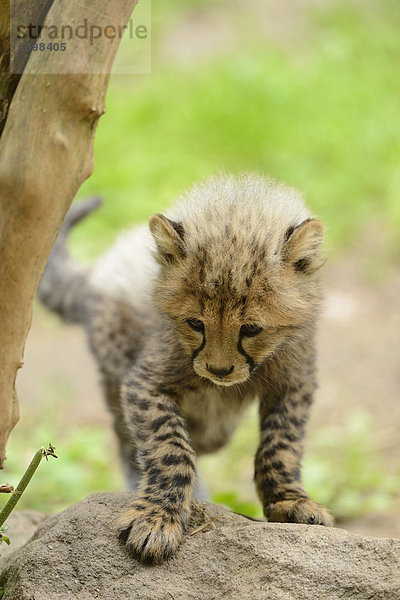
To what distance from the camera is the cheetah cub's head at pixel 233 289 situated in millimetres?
2916

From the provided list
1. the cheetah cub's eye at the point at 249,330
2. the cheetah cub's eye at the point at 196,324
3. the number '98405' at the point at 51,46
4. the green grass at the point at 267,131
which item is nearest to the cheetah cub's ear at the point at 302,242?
the cheetah cub's eye at the point at 249,330

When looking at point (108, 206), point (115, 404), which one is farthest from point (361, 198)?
point (115, 404)

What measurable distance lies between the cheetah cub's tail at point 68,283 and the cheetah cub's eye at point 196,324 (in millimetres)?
1935

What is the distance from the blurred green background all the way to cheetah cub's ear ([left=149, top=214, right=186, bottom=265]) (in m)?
2.51

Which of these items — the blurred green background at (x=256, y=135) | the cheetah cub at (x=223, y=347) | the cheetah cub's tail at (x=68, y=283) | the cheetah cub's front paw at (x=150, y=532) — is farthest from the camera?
the blurred green background at (x=256, y=135)

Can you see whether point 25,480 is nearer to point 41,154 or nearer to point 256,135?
point 41,154

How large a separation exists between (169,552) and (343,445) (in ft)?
10.1

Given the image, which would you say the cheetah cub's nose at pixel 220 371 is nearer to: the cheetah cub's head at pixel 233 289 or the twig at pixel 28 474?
the cheetah cub's head at pixel 233 289

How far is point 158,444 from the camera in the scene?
3037 millimetres

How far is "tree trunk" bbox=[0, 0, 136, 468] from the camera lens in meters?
2.42

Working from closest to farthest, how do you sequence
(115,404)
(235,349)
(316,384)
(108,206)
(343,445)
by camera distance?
(235,349), (316,384), (115,404), (343,445), (108,206)

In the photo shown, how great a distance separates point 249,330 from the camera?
9.69 feet

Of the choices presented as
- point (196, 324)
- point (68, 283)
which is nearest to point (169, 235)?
point (196, 324)

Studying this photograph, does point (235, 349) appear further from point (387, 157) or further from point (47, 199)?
point (387, 157)
